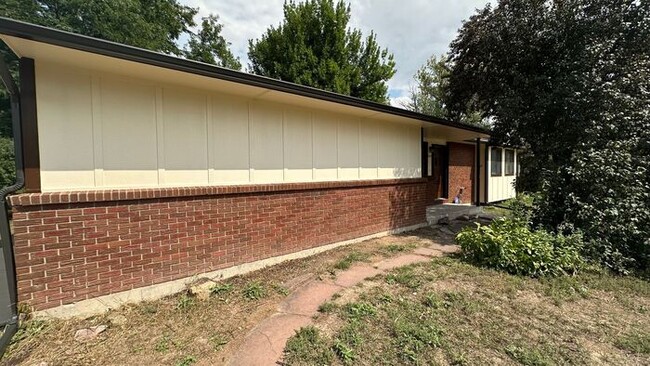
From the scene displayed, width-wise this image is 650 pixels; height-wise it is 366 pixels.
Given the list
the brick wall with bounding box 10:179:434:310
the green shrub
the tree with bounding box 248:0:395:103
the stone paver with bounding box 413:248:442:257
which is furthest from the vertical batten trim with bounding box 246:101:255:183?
the tree with bounding box 248:0:395:103

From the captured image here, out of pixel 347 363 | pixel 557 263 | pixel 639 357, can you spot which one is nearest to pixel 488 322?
pixel 639 357

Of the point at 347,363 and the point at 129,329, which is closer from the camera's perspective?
the point at 347,363

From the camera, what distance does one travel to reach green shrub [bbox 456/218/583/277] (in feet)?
14.5

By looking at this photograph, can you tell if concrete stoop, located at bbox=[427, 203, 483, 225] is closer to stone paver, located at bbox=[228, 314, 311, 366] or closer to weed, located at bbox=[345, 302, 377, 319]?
weed, located at bbox=[345, 302, 377, 319]

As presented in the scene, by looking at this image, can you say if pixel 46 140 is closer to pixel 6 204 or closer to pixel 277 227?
pixel 6 204

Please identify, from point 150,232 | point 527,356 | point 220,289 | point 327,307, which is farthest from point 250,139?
point 527,356

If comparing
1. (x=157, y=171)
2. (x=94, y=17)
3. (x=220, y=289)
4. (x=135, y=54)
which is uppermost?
(x=94, y=17)

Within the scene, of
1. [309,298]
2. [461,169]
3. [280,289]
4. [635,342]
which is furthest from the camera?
[461,169]

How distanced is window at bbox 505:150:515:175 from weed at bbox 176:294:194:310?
14.7 meters

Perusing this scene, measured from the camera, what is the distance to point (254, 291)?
3.62 metres

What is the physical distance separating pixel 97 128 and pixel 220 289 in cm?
223

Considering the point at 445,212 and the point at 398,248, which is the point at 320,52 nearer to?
the point at 445,212

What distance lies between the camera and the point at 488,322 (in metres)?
3.04

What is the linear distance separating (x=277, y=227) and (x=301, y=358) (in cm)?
243
